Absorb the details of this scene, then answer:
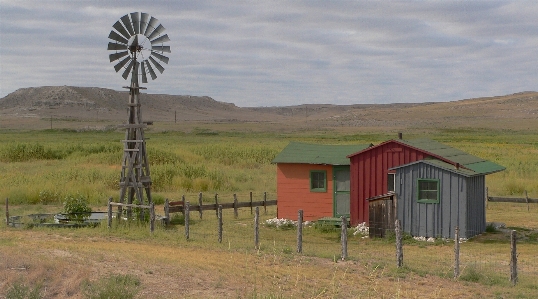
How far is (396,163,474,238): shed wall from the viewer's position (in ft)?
67.3

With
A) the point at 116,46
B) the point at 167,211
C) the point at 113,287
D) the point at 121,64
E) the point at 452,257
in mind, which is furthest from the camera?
the point at 121,64

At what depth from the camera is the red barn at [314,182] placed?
2458cm

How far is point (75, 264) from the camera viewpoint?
1349 cm

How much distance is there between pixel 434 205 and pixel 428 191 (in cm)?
47

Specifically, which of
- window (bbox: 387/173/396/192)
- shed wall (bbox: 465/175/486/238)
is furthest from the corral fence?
window (bbox: 387/173/396/192)

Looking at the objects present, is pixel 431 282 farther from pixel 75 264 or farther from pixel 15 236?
pixel 15 236

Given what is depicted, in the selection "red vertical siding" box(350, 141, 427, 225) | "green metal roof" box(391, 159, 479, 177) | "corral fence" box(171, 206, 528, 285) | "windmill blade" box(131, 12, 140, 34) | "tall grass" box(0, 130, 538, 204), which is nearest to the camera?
"corral fence" box(171, 206, 528, 285)

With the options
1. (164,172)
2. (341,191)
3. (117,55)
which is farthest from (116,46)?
(164,172)

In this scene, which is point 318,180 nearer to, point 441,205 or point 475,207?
point 441,205

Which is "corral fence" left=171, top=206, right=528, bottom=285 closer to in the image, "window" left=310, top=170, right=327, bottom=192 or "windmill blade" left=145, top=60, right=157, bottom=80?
"window" left=310, top=170, right=327, bottom=192

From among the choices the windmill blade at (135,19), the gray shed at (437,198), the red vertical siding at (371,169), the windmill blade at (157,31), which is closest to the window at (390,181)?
the red vertical siding at (371,169)

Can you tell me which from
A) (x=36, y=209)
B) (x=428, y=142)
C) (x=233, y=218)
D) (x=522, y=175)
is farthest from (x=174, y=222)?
(x=522, y=175)

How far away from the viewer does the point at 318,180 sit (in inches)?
987

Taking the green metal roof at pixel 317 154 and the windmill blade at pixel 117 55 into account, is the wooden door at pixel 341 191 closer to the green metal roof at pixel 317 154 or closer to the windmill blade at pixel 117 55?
the green metal roof at pixel 317 154
